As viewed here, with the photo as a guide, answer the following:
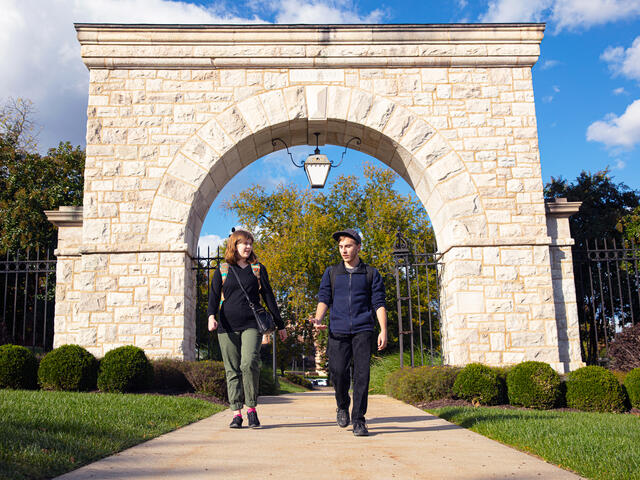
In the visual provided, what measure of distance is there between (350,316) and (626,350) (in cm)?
617

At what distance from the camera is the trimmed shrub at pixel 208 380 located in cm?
786

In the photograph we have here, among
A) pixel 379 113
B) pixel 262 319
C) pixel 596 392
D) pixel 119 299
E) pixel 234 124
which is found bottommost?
pixel 596 392

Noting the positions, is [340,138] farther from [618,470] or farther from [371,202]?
[371,202]

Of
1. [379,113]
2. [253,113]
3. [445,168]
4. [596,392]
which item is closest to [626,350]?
[596,392]

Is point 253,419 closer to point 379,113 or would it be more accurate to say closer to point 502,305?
point 502,305

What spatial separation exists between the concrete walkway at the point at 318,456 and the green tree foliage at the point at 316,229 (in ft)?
48.7

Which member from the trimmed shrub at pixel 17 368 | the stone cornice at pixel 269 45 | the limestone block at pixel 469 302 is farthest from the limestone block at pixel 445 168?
the trimmed shrub at pixel 17 368

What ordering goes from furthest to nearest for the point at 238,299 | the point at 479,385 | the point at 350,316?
the point at 479,385
the point at 238,299
the point at 350,316

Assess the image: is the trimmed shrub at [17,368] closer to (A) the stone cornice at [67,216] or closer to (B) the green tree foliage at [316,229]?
(A) the stone cornice at [67,216]

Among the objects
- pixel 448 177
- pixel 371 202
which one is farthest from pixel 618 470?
pixel 371 202

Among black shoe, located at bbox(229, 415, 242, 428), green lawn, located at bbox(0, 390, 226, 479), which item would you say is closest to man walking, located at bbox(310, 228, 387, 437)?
black shoe, located at bbox(229, 415, 242, 428)

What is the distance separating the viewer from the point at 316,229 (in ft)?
79.9

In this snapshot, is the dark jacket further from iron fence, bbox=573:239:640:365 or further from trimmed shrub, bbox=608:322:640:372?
trimmed shrub, bbox=608:322:640:372

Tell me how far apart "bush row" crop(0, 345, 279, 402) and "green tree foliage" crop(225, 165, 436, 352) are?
12.3 meters
